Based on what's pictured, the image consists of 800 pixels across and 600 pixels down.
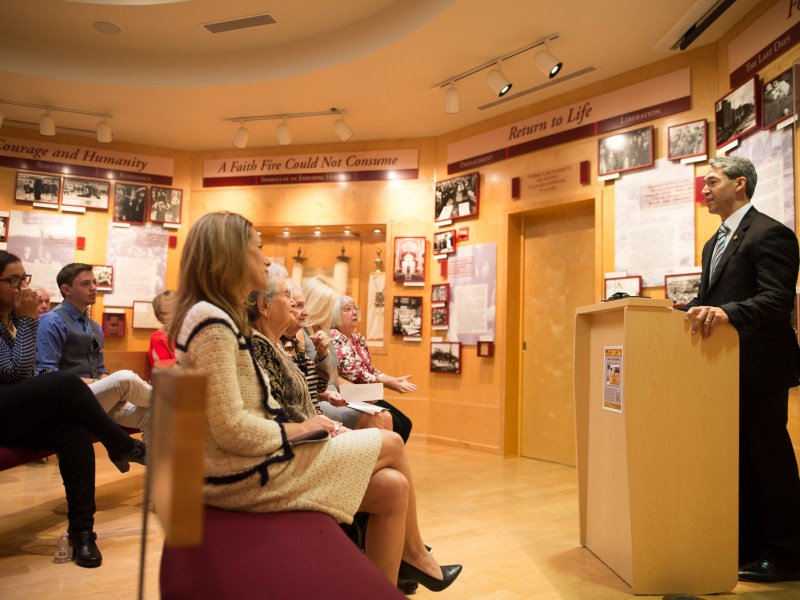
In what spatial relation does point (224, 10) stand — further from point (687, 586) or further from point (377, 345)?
point (687, 586)

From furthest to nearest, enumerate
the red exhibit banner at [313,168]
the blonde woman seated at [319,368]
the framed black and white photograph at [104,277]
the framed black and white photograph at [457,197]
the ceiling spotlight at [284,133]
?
the framed black and white photograph at [104,277], the red exhibit banner at [313,168], the ceiling spotlight at [284,133], the framed black and white photograph at [457,197], the blonde woman seated at [319,368]

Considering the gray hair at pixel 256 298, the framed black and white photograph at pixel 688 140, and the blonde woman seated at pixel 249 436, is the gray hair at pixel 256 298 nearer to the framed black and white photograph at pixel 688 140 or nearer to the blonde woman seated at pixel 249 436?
the blonde woman seated at pixel 249 436

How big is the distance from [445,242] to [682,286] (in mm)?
2834

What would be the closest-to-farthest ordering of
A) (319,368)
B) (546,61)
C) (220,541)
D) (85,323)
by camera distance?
(220,541) < (319,368) < (85,323) < (546,61)

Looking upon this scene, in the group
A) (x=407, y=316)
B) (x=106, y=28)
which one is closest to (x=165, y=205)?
(x=106, y=28)

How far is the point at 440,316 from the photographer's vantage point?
699 centimetres

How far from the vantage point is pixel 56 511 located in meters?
→ 3.66

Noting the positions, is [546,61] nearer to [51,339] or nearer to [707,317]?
[707,317]

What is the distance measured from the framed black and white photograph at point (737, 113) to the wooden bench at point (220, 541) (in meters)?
4.27

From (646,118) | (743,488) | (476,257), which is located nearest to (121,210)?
(476,257)

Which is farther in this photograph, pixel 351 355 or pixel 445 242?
pixel 445 242

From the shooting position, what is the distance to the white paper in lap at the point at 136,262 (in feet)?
25.6

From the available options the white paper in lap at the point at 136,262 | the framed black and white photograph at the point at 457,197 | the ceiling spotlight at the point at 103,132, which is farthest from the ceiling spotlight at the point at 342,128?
the white paper in lap at the point at 136,262

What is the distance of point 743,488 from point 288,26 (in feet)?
A: 17.3
